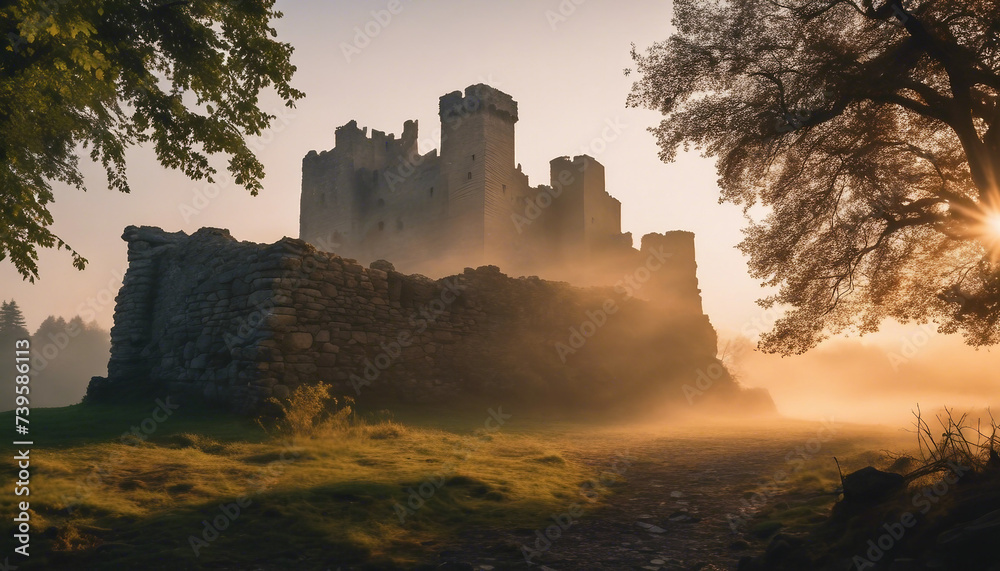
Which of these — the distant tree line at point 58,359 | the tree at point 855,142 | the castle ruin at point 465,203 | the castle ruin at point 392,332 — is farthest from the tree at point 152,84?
the distant tree line at point 58,359

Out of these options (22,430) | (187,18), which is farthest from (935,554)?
(187,18)

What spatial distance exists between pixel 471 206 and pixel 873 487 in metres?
38.5

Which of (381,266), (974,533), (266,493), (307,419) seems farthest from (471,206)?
(974,533)

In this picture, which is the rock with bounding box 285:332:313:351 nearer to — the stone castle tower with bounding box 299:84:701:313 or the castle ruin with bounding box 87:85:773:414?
the castle ruin with bounding box 87:85:773:414

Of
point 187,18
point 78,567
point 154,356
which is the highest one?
point 187,18

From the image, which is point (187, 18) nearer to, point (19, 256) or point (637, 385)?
point (19, 256)

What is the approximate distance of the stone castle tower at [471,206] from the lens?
42.0m

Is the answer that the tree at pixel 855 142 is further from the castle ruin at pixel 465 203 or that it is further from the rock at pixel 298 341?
the castle ruin at pixel 465 203

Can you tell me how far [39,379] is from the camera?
67.8m

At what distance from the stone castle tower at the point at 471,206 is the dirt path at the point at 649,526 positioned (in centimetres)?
3275

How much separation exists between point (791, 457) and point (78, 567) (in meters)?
8.72

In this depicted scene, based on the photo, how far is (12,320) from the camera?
2522 inches

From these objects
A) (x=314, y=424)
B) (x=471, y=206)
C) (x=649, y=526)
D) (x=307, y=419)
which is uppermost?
(x=471, y=206)

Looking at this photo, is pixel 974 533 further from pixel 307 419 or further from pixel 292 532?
pixel 307 419
